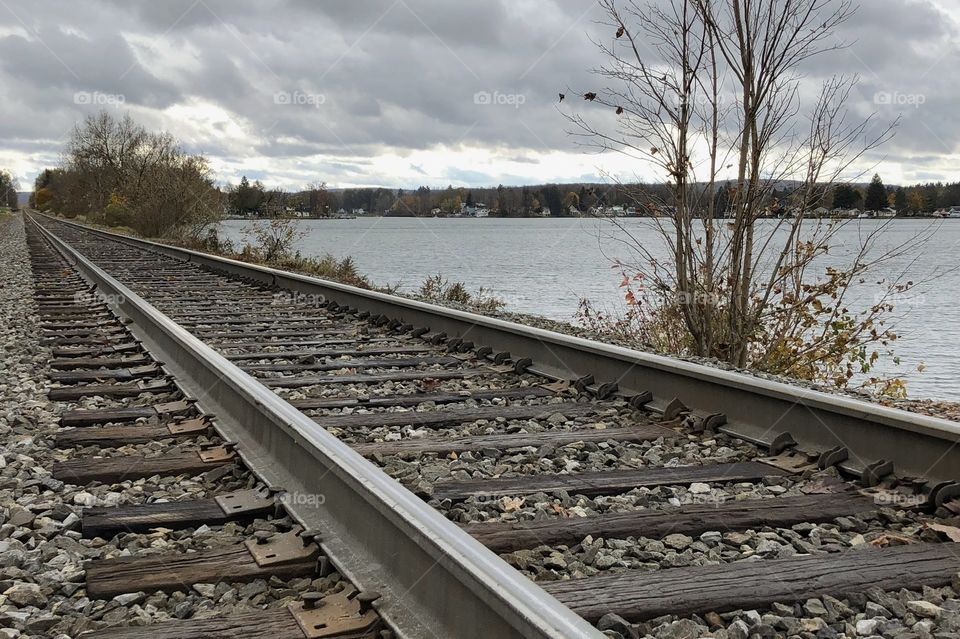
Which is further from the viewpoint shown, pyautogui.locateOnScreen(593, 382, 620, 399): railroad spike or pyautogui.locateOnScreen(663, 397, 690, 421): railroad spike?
pyautogui.locateOnScreen(593, 382, 620, 399): railroad spike

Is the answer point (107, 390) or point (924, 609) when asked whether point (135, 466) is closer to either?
point (107, 390)

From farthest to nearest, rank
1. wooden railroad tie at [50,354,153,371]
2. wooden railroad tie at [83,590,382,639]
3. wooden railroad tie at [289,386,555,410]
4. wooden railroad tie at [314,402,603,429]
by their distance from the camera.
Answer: wooden railroad tie at [50,354,153,371] < wooden railroad tie at [289,386,555,410] < wooden railroad tie at [314,402,603,429] < wooden railroad tie at [83,590,382,639]

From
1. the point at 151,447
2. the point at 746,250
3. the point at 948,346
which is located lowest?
the point at 948,346

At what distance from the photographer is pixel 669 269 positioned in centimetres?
955

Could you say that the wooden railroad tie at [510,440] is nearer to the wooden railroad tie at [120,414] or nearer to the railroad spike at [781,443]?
the railroad spike at [781,443]

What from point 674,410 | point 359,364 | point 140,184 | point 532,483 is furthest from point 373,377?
point 140,184

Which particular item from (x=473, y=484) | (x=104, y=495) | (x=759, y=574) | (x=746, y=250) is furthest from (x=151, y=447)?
(x=746, y=250)

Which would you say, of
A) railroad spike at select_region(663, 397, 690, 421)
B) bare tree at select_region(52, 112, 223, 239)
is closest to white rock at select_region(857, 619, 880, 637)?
railroad spike at select_region(663, 397, 690, 421)

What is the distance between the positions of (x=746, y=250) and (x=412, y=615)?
6.16m

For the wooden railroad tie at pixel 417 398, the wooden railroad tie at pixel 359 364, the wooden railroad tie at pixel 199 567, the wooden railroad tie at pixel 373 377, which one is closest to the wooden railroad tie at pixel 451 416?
the wooden railroad tie at pixel 417 398

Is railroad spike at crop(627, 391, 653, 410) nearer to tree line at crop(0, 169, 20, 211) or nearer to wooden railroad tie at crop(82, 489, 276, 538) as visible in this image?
wooden railroad tie at crop(82, 489, 276, 538)

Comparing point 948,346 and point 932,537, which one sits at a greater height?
point 932,537

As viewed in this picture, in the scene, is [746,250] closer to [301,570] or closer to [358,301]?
[358,301]

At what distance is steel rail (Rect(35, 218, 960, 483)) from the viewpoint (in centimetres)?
362
